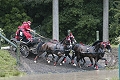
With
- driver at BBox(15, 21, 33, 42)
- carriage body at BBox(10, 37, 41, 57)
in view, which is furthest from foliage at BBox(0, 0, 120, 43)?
carriage body at BBox(10, 37, 41, 57)

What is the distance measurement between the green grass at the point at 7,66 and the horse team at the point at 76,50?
1539mm

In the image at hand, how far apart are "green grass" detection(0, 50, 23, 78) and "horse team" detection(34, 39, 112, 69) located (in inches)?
60.6

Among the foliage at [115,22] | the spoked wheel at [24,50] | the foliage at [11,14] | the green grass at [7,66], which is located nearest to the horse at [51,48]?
the spoked wheel at [24,50]

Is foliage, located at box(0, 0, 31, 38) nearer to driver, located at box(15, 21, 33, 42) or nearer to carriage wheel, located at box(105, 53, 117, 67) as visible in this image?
driver, located at box(15, 21, 33, 42)

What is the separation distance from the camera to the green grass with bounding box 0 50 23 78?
1577 centimetres

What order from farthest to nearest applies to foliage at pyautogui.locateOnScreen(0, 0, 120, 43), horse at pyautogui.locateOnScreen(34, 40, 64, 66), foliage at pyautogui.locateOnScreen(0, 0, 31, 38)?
foliage at pyautogui.locateOnScreen(0, 0, 31, 38) → foliage at pyautogui.locateOnScreen(0, 0, 120, 43) → horse at pyautogui.locateOnScreen(34, 40, 64, 66)

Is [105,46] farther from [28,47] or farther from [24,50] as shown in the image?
[24,50]

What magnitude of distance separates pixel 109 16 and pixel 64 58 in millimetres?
17278

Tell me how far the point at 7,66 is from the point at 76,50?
13.1 ft

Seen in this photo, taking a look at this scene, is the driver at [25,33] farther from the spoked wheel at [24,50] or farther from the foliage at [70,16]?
the foliage at [70,16]

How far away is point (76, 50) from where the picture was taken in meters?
18.8

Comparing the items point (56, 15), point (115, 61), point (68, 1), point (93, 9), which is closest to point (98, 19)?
point (93, 9)

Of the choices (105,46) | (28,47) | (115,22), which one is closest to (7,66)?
(28,47)

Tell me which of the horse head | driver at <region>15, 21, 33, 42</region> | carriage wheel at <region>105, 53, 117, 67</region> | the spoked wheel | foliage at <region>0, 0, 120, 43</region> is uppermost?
foliage at <region>0, 0, 120, 43</region>
